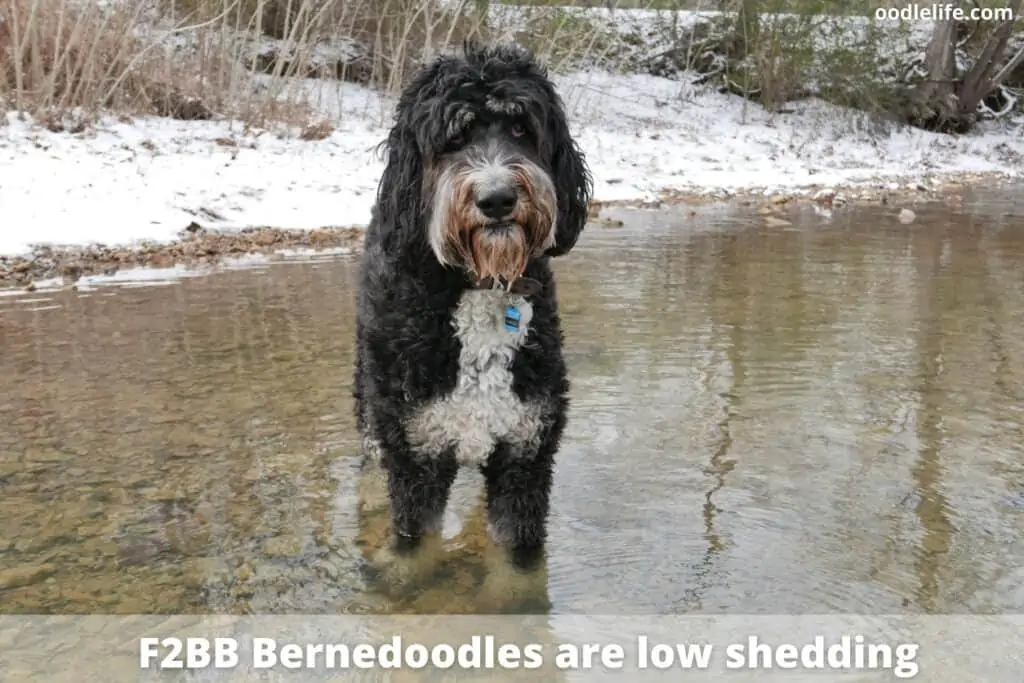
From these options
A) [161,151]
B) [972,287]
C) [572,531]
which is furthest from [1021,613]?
[161,151]

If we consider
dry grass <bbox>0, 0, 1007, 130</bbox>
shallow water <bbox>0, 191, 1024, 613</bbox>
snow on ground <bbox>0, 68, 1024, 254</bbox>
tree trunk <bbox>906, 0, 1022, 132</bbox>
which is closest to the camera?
shallow water <bbox>0, 191, 1024, 613</bbox>

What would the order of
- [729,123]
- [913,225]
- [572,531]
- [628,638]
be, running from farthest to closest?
1. [729,123]
2. [913,225]
3. [572,531]
4. [628,638]

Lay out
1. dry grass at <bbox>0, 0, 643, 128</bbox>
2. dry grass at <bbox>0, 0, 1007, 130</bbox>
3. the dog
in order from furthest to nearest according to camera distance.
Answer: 1. dry grass at <bbox>0, 0, 1007, 130</bbox>
2. dry grass at <bbox>0, 0, 643, 128</bbox>
3. the dog

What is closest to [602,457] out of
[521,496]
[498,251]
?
[521,496]

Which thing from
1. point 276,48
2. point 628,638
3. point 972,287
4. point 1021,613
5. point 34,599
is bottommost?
point 34,599

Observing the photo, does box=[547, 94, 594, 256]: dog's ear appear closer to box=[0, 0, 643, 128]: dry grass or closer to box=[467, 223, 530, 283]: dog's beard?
box=[467, 223, 530, 283]: dog's beard

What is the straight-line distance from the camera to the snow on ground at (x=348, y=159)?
1126 centimetres

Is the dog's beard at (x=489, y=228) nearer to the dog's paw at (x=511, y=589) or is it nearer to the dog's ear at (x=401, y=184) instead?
the dog's ear at (x=401, y=184)

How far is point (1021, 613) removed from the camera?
3.28 m

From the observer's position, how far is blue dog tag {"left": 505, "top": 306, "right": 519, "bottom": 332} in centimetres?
348

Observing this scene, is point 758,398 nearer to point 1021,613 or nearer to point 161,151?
point 1021,613

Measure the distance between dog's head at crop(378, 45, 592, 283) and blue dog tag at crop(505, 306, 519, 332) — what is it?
128 millimetres

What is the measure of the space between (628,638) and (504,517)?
2.33 feet

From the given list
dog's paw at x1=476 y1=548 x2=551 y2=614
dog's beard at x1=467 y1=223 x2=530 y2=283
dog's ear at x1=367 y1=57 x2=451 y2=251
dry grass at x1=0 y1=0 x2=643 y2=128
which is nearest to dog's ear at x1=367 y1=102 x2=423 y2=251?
dog's ear at x1=367 y1=57 x2=451 y2=251
